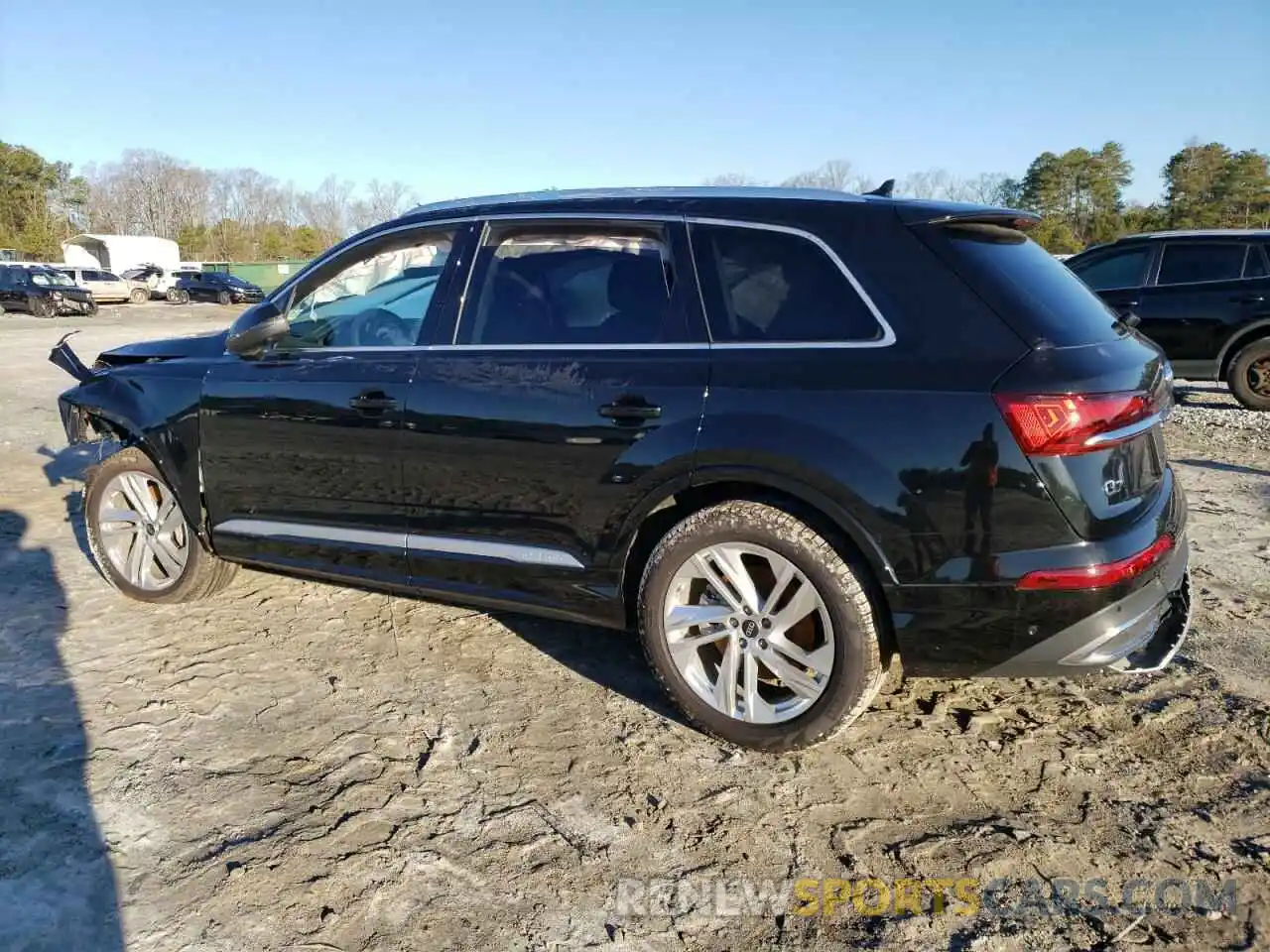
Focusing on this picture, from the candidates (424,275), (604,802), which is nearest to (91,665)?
(424,275)

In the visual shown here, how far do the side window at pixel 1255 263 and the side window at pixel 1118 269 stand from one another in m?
0.88

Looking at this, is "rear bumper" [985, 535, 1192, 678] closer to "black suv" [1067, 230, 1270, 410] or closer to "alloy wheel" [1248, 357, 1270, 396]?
"black suv" [1067, 230, 1270, 410]

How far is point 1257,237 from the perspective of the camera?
9.10 m

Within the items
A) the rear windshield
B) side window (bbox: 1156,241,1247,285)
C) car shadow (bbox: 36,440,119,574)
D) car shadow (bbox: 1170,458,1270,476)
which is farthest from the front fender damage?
side window (bbox: 1156,241,1247,285)

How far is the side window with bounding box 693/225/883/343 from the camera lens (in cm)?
283

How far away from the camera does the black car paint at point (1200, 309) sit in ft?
29.3

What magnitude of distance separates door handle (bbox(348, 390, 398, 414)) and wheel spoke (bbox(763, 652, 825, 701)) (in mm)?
1712

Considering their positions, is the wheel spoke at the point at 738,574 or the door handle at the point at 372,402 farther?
the door handle at the point at 372,402

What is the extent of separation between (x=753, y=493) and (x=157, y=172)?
105484mm

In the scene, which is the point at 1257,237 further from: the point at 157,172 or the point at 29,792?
the point at 157,172

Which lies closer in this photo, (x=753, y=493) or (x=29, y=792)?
(x=29, y=792)

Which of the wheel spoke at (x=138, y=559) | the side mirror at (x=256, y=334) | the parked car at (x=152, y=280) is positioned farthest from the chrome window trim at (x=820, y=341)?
the parked car at (x=152, y=280)

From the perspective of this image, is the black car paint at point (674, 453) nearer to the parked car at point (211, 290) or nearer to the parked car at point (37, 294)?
the parked car at point (37, 294)

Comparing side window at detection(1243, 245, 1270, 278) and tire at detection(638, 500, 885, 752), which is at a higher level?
side window at detection(1243, 245, 1270, 278)
